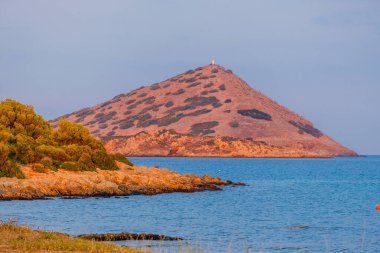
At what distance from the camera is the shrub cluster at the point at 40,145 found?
2233 inches

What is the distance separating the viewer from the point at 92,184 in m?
55.7

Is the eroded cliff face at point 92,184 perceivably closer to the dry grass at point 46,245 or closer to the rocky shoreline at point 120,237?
the rocky shoreline at point 120,237

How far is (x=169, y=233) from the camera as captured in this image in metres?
33.8

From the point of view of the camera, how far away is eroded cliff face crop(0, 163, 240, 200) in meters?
49.8

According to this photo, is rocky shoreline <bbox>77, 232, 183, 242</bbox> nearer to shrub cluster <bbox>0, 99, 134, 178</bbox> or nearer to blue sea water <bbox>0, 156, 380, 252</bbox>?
blue sea water <bbox>0, 156, 380, 252</bbox>

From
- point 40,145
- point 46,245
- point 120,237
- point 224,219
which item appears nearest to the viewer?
point 46,245

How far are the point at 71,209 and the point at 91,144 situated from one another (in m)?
25.7

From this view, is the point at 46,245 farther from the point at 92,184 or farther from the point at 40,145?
the point at 40,145

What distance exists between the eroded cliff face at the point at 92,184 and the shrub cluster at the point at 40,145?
3.79ft

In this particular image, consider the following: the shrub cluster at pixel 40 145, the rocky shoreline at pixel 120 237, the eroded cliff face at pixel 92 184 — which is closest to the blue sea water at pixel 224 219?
the rocky shoreline at pixel 120 237

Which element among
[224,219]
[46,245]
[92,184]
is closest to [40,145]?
[92,184]

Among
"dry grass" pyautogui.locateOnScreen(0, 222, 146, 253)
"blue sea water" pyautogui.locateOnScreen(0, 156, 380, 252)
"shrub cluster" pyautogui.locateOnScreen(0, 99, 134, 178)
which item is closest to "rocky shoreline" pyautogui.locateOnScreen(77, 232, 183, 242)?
"blue sea water" pyautogui.locateOnScreen(0, 156, 380, 252)

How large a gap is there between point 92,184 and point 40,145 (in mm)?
8280

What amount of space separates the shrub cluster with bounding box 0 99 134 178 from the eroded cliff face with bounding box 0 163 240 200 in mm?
1156
